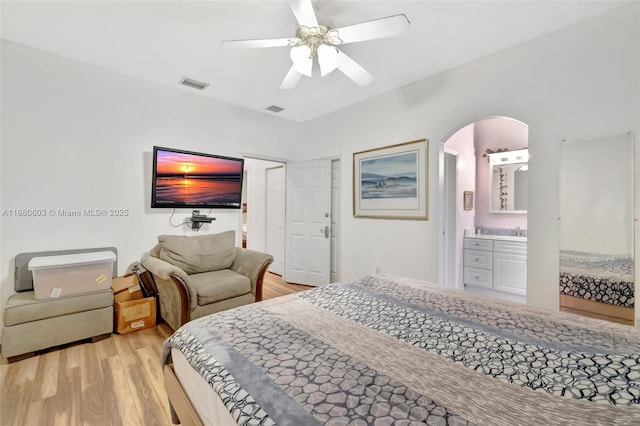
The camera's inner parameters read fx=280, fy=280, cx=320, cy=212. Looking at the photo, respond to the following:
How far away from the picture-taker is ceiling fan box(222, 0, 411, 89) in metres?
1.68

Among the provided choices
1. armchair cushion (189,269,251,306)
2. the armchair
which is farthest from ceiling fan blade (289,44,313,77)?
armchair cushion (189,269,251,306)

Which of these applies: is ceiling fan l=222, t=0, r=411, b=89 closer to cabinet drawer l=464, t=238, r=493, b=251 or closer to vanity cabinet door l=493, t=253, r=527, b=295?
cabinet drawer l=464, t=238, r=493, b=251

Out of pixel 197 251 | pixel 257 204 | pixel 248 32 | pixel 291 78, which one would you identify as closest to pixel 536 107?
pixel 291 78

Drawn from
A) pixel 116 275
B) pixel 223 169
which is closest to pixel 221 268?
pixel 116 275

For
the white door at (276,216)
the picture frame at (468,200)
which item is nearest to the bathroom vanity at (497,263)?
the picture frame at (468,200)

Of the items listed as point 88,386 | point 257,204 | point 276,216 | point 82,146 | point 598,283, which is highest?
point 82,146

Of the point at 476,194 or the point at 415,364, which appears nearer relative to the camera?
the point at 415,364

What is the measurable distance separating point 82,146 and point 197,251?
1.53 m

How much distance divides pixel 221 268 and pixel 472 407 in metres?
3.01

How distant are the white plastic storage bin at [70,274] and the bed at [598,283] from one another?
3.96 metres

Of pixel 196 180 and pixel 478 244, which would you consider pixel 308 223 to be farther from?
pixel 478 244

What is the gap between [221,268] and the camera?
10.9ft

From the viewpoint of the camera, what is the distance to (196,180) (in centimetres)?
350

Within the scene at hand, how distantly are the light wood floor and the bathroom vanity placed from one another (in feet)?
12.6
